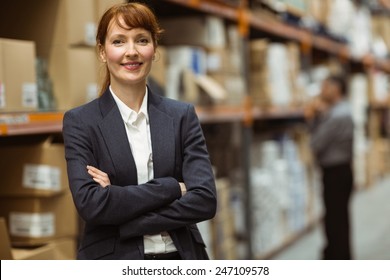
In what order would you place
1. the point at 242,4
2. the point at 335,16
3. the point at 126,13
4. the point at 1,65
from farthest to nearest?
the point at 335,16
the point at 242,4
the point at 1,65
the point at 126,13

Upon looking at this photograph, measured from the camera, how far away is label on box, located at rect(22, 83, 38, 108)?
233 centimetres

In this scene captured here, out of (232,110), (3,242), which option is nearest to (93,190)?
(3,242)

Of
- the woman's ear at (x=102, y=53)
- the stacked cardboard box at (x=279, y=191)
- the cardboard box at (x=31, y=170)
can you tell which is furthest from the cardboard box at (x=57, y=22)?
the stacked cardboard box at (x=279, y=191)

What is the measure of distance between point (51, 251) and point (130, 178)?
43.5 inches

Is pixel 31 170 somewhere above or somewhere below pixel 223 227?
above

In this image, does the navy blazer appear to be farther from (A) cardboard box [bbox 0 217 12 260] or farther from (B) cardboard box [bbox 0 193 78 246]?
(B) cardboard box [bbox 0 193 78 246]

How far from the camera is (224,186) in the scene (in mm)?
4352

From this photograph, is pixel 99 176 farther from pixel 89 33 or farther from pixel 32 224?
pixel 89 33

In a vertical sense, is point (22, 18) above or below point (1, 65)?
above

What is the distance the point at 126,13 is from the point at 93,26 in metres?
1.39

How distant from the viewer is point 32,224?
2.44 m

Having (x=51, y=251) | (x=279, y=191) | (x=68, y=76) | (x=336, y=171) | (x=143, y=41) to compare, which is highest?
(x=143, y=41)
